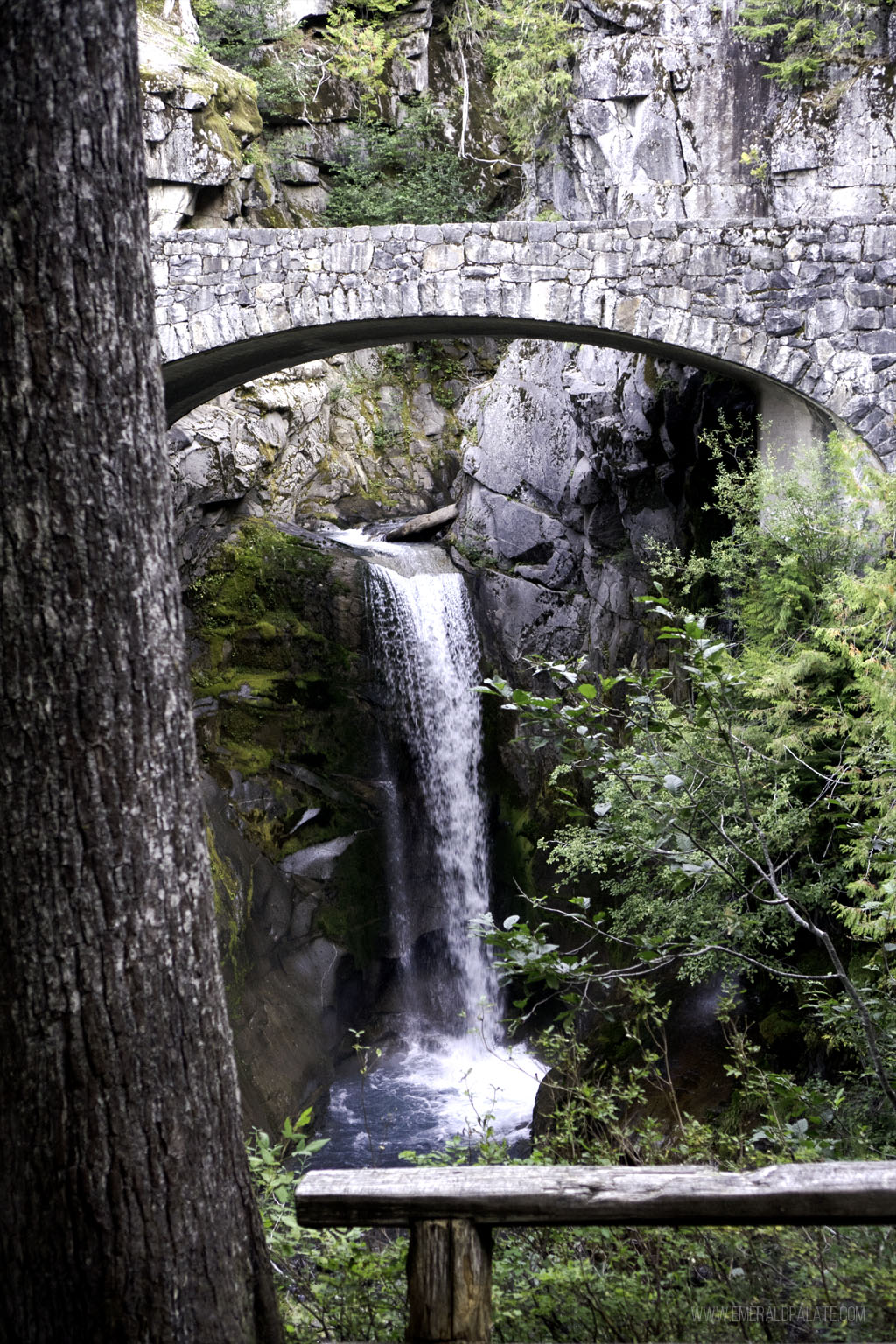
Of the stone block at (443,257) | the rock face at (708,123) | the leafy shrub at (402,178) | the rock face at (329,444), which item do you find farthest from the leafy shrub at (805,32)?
the rock face at (329,444)

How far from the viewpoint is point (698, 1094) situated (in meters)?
5.66

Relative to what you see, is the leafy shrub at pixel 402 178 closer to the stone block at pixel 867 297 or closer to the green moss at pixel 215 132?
the green moss at pixel 215 132

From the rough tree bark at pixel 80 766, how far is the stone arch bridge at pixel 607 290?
609 cm

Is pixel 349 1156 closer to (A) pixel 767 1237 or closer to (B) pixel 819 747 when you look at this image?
(B) pixel 819 747

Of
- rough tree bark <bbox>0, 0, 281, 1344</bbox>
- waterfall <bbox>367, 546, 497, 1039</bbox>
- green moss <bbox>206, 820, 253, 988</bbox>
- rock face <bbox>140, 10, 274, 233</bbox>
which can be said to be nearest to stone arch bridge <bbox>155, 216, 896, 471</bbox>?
waterfall <bbox>367, 546, 497, 1039</bbox>

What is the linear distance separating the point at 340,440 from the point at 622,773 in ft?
38.1

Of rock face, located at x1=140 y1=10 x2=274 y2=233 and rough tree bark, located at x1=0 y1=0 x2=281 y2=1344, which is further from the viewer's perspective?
rock face, located at x1=140 y1=10 x2=274 y2=233

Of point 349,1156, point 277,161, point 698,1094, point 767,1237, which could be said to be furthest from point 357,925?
point 277,161

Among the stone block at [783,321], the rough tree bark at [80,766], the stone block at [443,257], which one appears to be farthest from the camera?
the stone block at [443,257]

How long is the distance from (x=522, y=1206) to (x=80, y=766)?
1.20 metres

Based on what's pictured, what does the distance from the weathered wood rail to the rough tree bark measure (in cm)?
36

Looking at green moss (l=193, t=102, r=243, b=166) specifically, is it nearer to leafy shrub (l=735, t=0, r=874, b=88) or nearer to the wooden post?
leafy shrub (l=735, t=0, r=874, b=88)

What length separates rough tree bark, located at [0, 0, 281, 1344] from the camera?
177cm

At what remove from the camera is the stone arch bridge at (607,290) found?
23.7 ft
